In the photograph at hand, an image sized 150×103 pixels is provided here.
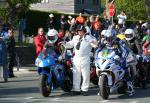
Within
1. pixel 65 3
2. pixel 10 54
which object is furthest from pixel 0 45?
pixel 65 3

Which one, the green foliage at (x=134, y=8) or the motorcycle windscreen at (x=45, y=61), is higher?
the green foliage at (x=134, y=8)

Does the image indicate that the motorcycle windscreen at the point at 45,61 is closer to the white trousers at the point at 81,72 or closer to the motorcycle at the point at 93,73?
the white trousers at the point at 81,72

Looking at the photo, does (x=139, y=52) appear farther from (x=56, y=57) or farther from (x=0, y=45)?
(x=0, y=45)

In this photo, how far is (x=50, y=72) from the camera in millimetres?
16469

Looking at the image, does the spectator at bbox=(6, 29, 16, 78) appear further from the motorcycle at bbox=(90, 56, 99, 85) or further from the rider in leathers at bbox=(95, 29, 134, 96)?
the rider in leathers at bbox=(95, 29, 134, 96)

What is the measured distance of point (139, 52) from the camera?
18.2 meters

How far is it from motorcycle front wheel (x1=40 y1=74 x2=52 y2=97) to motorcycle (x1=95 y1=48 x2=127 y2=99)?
139cm

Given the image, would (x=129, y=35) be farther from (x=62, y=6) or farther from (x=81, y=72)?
(x=62, y=6)

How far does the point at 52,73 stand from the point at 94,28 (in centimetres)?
1608

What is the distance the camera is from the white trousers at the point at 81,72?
54.9 feet

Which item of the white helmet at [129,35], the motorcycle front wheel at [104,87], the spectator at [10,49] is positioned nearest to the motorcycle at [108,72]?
the motorcycle front wheel at [104,87]

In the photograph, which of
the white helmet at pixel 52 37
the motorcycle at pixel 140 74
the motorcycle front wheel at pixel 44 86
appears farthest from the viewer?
the motorcycle at pixel 140 74

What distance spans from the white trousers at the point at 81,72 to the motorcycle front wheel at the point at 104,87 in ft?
3.58

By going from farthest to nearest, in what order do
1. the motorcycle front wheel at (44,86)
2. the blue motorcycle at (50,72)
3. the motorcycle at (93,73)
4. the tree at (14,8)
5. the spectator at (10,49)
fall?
the tree at (14,8)
the spectator at (10,49)
the motorcycle at (93,73)
the blue motorcycle at (50,72)
the motorcycle front wheel at (44,86)
